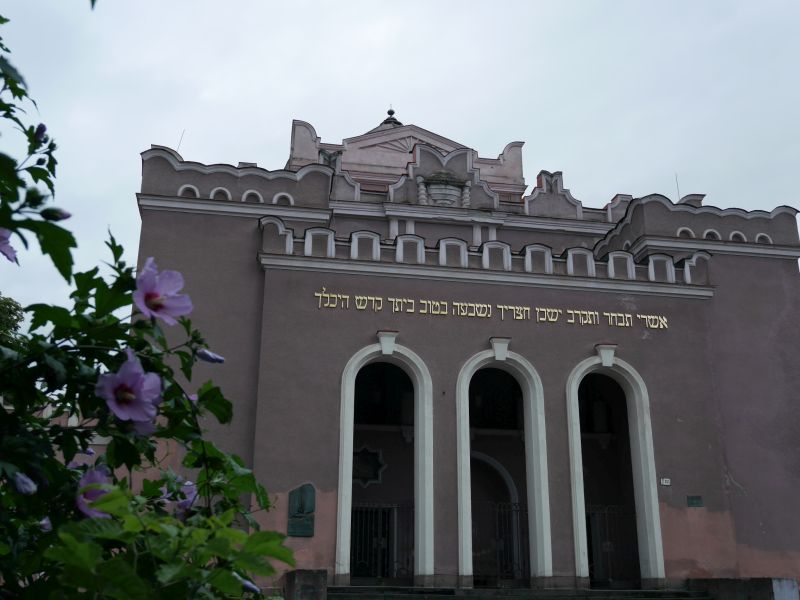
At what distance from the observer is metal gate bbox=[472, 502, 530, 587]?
57.3ft

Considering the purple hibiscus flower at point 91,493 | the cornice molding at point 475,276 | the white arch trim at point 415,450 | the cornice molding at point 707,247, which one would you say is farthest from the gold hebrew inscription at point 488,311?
the purple hibiscus flower at point 91,493

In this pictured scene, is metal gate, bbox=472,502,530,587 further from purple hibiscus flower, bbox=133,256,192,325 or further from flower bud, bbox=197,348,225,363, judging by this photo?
purple hibiscus flower, bbox=133,256,192,325

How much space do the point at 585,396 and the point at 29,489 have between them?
18.7m

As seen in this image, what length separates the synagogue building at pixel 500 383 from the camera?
50.9 feet

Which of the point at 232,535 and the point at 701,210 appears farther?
the point at 701,210

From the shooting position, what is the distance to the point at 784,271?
63.2ft

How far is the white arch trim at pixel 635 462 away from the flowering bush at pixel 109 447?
45.3 feet

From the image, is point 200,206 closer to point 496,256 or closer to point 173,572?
point 496,256

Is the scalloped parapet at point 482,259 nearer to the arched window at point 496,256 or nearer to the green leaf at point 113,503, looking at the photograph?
the arched window at point 496,256

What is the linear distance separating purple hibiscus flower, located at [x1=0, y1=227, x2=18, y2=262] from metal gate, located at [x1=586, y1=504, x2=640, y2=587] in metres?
16.2

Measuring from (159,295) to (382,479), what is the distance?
16.6m

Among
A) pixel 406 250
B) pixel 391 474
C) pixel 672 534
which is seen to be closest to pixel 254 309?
pixel 406 250

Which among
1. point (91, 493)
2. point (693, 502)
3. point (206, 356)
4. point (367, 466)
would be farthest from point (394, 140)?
point (91, 493)

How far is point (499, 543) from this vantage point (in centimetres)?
1731
